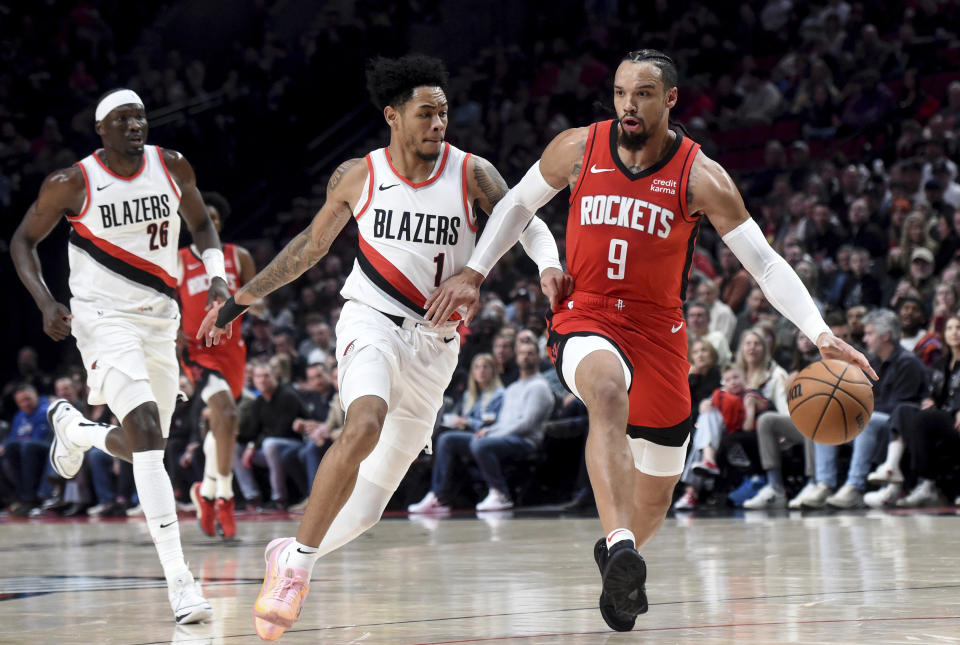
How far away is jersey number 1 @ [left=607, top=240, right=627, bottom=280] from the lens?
193 inches

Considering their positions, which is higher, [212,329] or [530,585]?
[212,329]

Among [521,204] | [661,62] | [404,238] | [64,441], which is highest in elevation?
[661,62]

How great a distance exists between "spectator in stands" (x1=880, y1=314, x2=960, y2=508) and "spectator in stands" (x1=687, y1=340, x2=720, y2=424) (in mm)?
1501

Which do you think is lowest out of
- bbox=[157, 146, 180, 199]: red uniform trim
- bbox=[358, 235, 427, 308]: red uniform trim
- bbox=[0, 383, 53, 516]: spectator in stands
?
bbox=[0, 383, 53, 516]: spectator in stands

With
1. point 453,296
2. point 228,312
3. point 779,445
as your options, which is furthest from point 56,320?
point 779,445

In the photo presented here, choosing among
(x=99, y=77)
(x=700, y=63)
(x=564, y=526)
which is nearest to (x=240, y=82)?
(x=99, y=77)

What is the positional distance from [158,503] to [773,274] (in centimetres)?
270

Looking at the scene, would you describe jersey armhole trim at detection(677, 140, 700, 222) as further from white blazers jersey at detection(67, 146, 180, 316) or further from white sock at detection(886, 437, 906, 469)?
white sock at detection(886, 437, 906, 469)

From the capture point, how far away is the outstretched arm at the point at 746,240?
480cm

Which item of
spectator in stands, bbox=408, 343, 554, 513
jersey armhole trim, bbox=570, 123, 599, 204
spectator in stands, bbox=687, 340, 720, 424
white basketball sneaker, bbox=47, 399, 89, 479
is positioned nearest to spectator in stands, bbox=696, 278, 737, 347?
spectator in stands, bbox=687, 340, 720, 424

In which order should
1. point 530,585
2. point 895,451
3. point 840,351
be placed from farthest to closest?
point 895,451 < point 530,585 < point 840,351

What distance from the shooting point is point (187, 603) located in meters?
4.98

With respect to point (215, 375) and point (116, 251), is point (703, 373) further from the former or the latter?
point (116, 251)

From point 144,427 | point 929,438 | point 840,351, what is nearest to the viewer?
point 840,351
